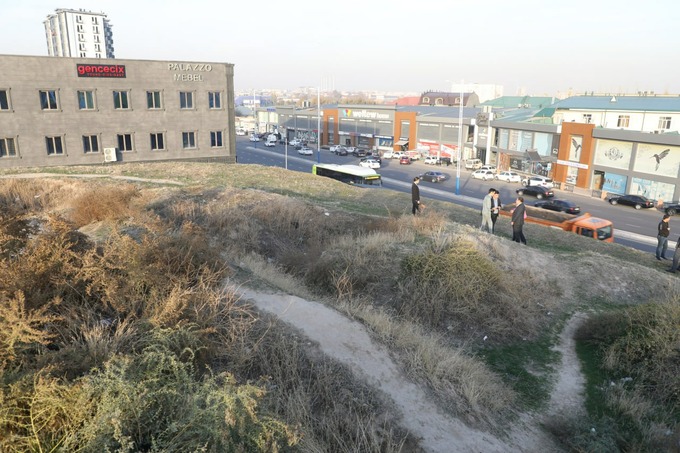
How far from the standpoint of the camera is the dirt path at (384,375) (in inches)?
237

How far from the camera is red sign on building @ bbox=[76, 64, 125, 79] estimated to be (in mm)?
36438

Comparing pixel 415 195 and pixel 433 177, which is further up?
pixel 415 195

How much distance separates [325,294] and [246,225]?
4.22 meters

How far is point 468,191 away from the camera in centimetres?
4475

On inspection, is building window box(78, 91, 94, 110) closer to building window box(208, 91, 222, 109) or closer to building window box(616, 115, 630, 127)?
building window box(208, 91, 222, 109)

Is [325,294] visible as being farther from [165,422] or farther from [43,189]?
[43,189]

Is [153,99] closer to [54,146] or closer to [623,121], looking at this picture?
[54,146]

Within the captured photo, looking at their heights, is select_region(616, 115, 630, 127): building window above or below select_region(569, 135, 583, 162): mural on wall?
above

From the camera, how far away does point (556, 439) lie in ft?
22.0

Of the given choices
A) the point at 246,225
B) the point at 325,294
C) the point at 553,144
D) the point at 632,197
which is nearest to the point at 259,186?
the point at 246,225

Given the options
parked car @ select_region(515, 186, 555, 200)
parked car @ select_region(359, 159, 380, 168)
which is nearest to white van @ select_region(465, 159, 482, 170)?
parked car @ select_region(359, 159, 380, 168)

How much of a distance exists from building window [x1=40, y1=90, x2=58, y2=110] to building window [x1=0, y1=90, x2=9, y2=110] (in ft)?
6.89

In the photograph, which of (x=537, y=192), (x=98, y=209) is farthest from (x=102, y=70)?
(x=537, y=192)

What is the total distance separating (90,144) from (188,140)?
790 cm
